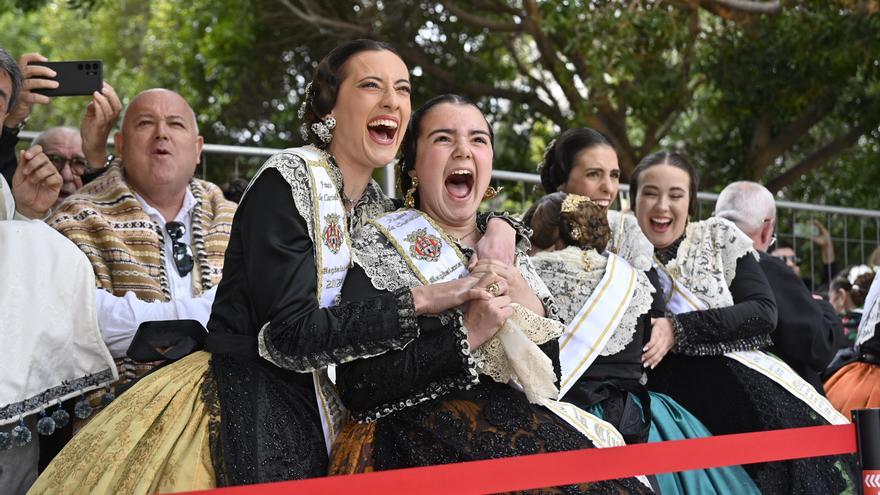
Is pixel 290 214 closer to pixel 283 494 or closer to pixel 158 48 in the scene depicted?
pixel 283 494

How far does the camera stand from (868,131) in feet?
41.0

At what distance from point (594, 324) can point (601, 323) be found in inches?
1.0

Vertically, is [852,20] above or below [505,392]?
above

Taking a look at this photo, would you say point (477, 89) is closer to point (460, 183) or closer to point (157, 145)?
point (157, 145)

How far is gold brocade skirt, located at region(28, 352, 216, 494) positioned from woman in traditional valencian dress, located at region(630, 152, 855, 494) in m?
1.97

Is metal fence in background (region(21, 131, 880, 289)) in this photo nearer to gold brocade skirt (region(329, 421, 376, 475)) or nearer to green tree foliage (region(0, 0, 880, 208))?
green tree foliage (region(0, 0, 880, 208))

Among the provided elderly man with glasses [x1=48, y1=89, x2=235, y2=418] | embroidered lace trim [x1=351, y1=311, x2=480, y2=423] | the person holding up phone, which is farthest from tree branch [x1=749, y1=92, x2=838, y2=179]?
embroidered lace trim [x1=351, y1=311, x2=480, y2=423]

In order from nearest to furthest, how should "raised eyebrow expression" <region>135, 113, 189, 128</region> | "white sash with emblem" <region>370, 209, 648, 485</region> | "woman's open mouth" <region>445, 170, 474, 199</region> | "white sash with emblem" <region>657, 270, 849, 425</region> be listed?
"white sash with emblem" <region>370, 209, 648, 485</region> → "woman's open mouth" <region>445, 170, 474, 199</region> → "raised eyebrow expression" <region>135, 113, 189, 128</region> → "white sash with emblem" <region>657, 270, 849, 425</region>

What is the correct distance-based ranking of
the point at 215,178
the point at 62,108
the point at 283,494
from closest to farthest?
the point at 283,494 < the point at 215,178 < the point at 62,108

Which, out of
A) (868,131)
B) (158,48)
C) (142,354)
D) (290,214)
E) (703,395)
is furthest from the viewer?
(158,48)

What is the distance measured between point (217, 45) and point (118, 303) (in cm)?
954

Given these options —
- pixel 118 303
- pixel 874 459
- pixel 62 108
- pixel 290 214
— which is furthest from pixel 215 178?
pixel 62 108

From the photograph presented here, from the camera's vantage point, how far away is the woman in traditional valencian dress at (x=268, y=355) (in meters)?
2.72

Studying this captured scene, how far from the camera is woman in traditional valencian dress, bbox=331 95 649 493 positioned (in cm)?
285
